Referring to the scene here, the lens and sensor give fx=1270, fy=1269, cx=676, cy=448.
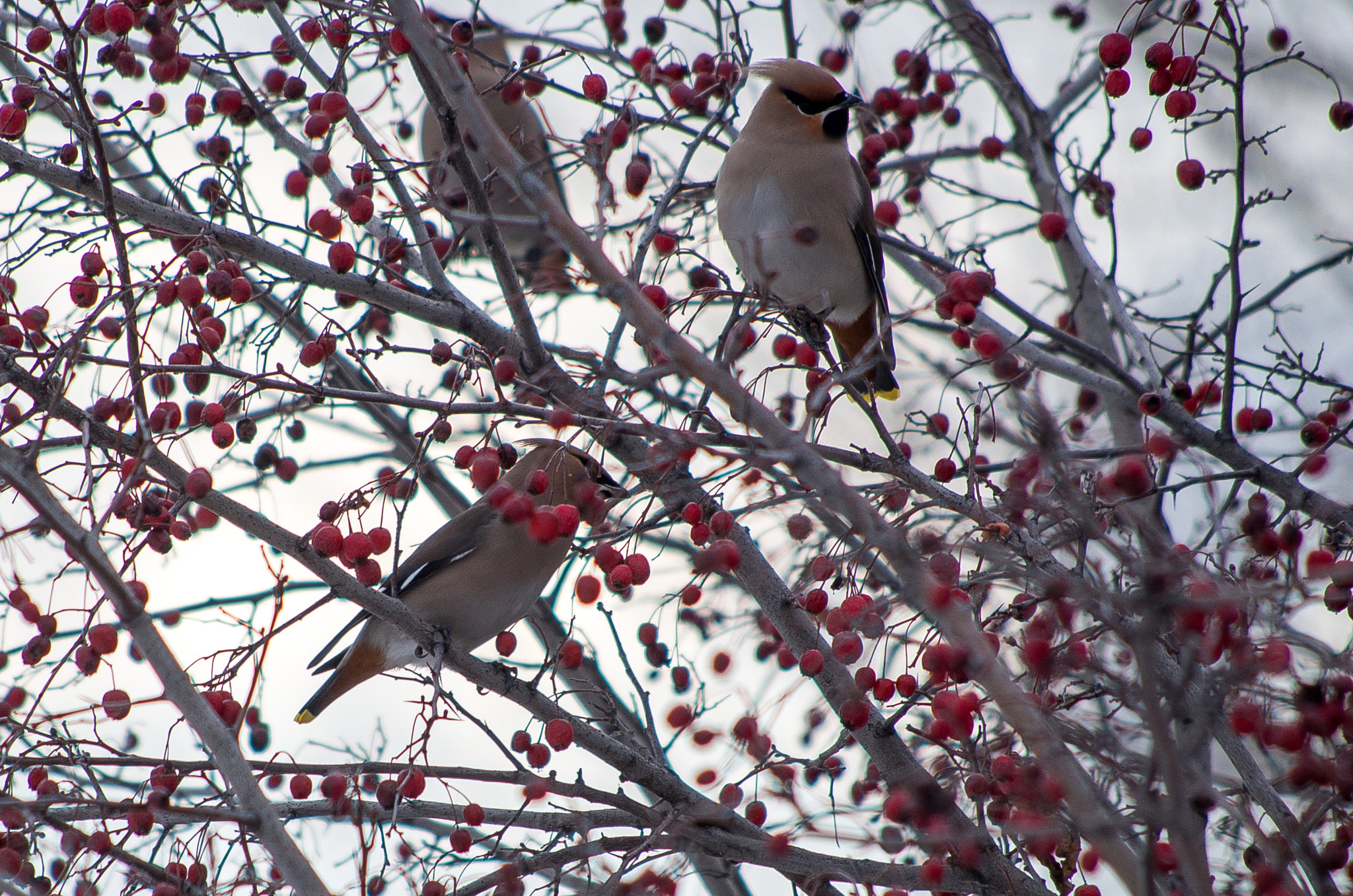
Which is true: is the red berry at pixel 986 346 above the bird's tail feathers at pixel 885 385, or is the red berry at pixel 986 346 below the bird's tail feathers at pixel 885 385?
below

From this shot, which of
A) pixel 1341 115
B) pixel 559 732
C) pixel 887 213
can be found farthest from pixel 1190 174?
pixel 559 732

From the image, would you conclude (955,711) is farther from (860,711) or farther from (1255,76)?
(1255,76)

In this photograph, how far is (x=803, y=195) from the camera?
14.3 ft

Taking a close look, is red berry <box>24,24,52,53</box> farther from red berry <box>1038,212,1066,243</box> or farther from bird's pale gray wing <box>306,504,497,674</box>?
red berry <box>1038,212,1066,243</box>

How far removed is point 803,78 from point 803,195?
0.40m

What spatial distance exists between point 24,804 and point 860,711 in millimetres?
1605

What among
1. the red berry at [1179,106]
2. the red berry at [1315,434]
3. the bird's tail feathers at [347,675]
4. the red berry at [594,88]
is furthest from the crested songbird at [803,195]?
the bird's tail feathers at [347,675]

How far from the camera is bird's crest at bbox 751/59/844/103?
4.34 metres

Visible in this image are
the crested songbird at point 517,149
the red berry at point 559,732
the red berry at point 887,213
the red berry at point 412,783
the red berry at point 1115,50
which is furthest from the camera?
the crested songbird at point 517,149

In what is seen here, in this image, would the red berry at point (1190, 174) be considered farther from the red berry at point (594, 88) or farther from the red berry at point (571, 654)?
the red berry at point (571, 654)

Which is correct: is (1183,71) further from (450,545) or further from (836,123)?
(450,545)

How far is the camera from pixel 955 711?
2318 mm

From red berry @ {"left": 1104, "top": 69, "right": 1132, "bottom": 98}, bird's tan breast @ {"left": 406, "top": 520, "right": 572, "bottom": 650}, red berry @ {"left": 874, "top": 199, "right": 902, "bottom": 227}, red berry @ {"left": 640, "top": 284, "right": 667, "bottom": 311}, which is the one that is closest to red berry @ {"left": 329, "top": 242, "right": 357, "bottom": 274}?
red berry @ {"left": 640, "top": 284, "right": 667, "bottom": 311}

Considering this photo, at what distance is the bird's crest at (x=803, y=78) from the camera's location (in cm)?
434
